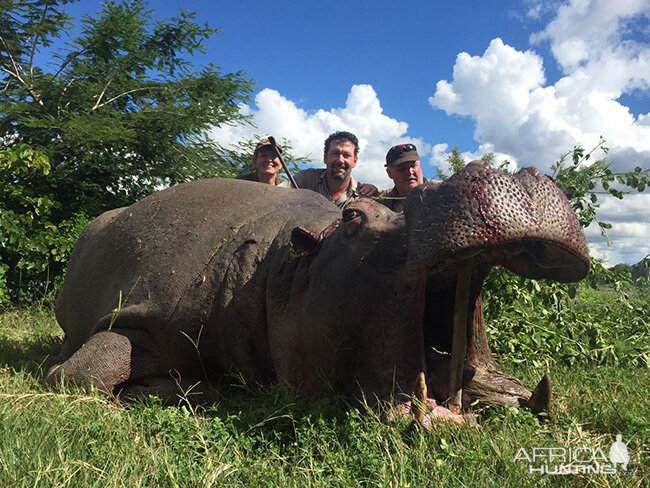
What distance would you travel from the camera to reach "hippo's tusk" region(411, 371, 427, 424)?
251cm

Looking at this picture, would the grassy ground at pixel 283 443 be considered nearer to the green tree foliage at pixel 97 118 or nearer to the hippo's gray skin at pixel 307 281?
the hippo's gray skin at pixel 307 281

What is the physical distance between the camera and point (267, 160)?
24.2 ft

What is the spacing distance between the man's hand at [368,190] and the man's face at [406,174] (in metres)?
0.49

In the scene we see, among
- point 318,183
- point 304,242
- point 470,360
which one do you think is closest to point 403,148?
point 318,183

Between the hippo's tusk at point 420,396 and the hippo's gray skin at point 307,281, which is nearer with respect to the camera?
the hippo's gray skin at point 307,281

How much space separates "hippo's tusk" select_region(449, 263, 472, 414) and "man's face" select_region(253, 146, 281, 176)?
5053mm

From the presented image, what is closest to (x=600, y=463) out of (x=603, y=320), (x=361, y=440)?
(x=361, y=440)

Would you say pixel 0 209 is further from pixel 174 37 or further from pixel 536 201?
pixel 536 201

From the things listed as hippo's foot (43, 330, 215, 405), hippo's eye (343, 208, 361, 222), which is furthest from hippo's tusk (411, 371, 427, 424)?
hippo's foot (43, 330, 215, 405)

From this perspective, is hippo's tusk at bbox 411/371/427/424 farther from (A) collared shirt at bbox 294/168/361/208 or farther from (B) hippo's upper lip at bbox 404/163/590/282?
(A) collared shirt at bbox 294/168/361/208

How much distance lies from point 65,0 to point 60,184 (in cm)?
351

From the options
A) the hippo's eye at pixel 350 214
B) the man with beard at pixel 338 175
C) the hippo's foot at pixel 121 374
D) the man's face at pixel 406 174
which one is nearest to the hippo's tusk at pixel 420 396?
the hippo's eye at pixel 350 214

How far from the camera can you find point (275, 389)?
318 centimetres

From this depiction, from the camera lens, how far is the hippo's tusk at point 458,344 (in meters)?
2.65
